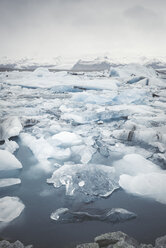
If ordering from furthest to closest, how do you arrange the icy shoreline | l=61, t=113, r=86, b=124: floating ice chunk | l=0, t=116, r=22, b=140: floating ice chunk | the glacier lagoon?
l=61, t=113, r=86, b=124: floating ice chunk
l=0, t=116, r=22, b=140: floating ice chunk
the glacier lagoon
the icy shoreline

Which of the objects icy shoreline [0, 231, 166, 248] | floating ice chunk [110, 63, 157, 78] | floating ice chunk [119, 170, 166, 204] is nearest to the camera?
icy shoreline [0, 231, 166, 248]

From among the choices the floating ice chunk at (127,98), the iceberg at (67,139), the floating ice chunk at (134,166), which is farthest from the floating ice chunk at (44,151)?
the floating ice chunk at (127,98)

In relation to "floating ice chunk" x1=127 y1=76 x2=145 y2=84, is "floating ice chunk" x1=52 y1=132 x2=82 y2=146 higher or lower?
lower

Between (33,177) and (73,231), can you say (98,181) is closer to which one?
(73,231)

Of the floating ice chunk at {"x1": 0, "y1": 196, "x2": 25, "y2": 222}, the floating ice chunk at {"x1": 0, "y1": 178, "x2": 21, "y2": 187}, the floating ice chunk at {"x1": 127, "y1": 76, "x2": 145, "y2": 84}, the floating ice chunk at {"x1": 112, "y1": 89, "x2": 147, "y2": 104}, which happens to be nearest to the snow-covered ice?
the floating ice chunk at {"x1": 0, "y1": 178, "x2": 21, "y2": 187}

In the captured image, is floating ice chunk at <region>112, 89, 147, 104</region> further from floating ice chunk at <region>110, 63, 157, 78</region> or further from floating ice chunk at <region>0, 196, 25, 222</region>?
floating ice chunk at <region>110, 63, 157, 78</region>

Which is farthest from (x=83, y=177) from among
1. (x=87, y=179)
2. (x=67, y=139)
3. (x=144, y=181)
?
(x=67, y=139)

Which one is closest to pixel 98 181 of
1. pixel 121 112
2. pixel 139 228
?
pixel 139 228

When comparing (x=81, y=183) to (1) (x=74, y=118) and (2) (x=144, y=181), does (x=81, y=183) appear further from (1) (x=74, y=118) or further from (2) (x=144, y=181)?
(1) (x=74, y=118)
